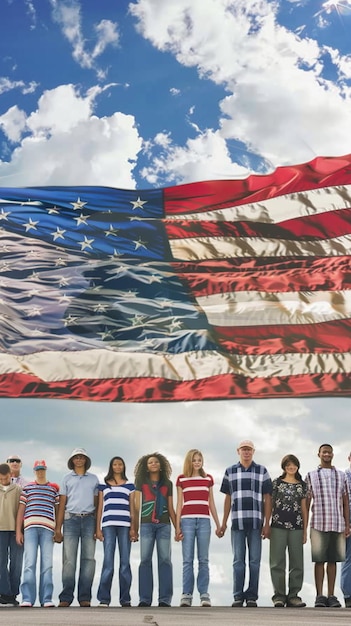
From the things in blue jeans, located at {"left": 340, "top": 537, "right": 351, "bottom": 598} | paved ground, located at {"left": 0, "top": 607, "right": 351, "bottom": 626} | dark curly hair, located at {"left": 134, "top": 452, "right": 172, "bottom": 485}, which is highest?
dark curly hair, located at {"left": 134, "top": 452, "right": 172, "bottom": 485}

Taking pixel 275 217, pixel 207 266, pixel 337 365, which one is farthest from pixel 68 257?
pixel 337 365

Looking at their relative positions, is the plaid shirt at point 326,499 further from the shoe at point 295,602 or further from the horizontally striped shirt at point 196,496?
the horizontally striped shirt at point 196,496

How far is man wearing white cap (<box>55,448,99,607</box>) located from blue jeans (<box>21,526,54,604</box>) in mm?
190

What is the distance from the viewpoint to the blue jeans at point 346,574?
11.4 meters

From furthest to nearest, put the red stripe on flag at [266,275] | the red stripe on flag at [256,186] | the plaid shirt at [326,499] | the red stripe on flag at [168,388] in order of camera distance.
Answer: the red stripe on flag at [256,186]
the red stripe on flag at [266,275]
the red stripe on flag at [168,388]
the plaid shirt at [326,499]

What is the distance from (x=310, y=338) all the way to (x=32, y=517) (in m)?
4.34

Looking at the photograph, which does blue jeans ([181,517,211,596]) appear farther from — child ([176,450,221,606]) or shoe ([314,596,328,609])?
shoe ([314,596,328,609])

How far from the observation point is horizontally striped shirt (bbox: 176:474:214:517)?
1112 cm

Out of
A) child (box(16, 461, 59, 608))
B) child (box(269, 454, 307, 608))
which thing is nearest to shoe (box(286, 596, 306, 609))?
child (box(269, 454, 307, 608))

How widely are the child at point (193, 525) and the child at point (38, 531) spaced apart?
1.42 metres

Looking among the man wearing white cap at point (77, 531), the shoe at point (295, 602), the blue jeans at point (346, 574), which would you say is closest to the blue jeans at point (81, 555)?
the man wearing white cap at point (77, 531)

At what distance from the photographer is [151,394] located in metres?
12.5

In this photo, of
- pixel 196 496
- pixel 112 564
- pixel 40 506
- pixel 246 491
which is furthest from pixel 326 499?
pixel 40 506

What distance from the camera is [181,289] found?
13.7 m
